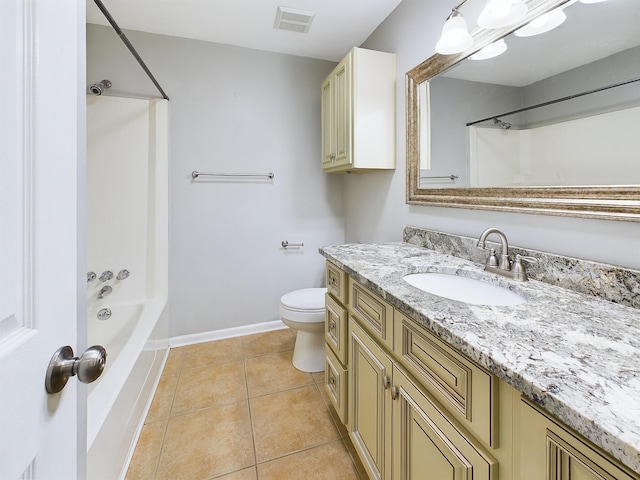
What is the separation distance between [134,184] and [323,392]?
6.24ft

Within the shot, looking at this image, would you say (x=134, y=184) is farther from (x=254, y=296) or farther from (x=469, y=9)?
(x=469, y=9)

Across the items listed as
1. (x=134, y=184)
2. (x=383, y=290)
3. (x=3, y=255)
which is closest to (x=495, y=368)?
(x=383, y=290)

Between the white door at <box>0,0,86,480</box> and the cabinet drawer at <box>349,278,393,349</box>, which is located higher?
the white door at <box>0,0,86,480</box>

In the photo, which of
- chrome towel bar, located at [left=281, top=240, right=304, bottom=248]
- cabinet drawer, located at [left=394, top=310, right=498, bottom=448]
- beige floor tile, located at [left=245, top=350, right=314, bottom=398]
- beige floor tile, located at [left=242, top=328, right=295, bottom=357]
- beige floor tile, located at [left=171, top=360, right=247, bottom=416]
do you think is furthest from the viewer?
chrome towel bar, located at [left=281, top=240, right=304, bottom=248]

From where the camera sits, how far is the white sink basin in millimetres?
1044

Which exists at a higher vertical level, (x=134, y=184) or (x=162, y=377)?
(x=134, y=184)

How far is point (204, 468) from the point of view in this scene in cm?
128

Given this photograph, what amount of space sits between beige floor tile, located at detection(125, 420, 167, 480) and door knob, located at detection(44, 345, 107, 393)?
44.4 inches

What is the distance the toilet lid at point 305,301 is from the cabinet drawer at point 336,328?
34 cm

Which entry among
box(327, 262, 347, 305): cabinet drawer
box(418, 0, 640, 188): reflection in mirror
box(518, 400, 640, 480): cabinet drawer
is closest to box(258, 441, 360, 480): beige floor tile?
box(327, 262, 347, 305): cabinet drawer

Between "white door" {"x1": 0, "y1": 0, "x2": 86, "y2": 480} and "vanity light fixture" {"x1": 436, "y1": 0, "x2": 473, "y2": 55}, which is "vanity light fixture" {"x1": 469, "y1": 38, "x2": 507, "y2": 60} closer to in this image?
"vanity light fixture" {"x1": 436, "y1": 0, "x2": 473, "y2": 55}

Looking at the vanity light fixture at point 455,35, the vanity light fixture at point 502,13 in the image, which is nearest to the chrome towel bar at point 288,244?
the vanity light fixture at point 455,35

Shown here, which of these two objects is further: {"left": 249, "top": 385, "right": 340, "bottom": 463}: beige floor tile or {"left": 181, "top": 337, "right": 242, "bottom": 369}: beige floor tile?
{"left": 181, "top": 337, "right": 242, "bottom": 369}: beige floor tile

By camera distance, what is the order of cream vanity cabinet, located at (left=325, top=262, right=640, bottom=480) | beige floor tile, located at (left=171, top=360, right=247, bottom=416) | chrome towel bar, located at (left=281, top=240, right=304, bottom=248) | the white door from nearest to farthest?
the white door, cream vanity cabinet, located at (left=325, top=262, right=640, bottom=480), beige floor tile, located at (left=171, top=360, right=247, bottom=416), chrome towel bar, located at (left=281, top=240, right=304, bottom=248)
